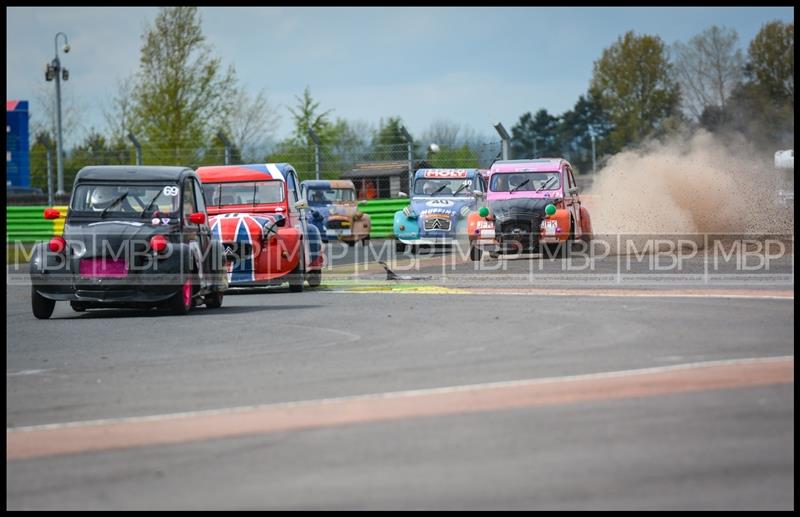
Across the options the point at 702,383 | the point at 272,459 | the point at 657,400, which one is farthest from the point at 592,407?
the point at 272,459

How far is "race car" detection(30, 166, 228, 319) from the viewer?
43.0 feet

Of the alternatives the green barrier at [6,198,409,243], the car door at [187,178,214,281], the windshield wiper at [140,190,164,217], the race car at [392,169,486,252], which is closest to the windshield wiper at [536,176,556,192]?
the race car at [392,169,486,252]

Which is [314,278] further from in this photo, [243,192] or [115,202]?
[115,202]

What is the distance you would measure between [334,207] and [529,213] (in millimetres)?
11229

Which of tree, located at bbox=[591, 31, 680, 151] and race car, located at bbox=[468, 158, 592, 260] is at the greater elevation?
tree, located at bbox=[591, 31, 680, 151]

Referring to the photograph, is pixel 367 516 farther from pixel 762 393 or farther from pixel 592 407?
pixel 762 393

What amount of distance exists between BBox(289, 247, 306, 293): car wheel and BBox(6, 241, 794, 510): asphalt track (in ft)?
12.2

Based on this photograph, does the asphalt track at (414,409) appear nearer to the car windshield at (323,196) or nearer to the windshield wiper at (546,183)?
the windshield wiper at (546,183)

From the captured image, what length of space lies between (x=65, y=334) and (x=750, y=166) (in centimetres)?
2402

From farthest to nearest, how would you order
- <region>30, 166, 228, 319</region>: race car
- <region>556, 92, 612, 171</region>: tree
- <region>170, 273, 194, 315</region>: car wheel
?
<region>556, 92, 612, 171</region>: tree → <region>170, 273, 194, 315</region>: car wheel → <region>30, 166, 228, 319</region>: race car

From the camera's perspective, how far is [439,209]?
27.7 metres

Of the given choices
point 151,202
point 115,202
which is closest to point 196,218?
Result: point 151,202

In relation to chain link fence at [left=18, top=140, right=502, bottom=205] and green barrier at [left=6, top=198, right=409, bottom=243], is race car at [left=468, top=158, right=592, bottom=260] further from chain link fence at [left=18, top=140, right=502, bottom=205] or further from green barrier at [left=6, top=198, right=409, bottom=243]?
green barrier at [left=6, top=198, right=409, bottom=243]

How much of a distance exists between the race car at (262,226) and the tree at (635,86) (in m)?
73.3
